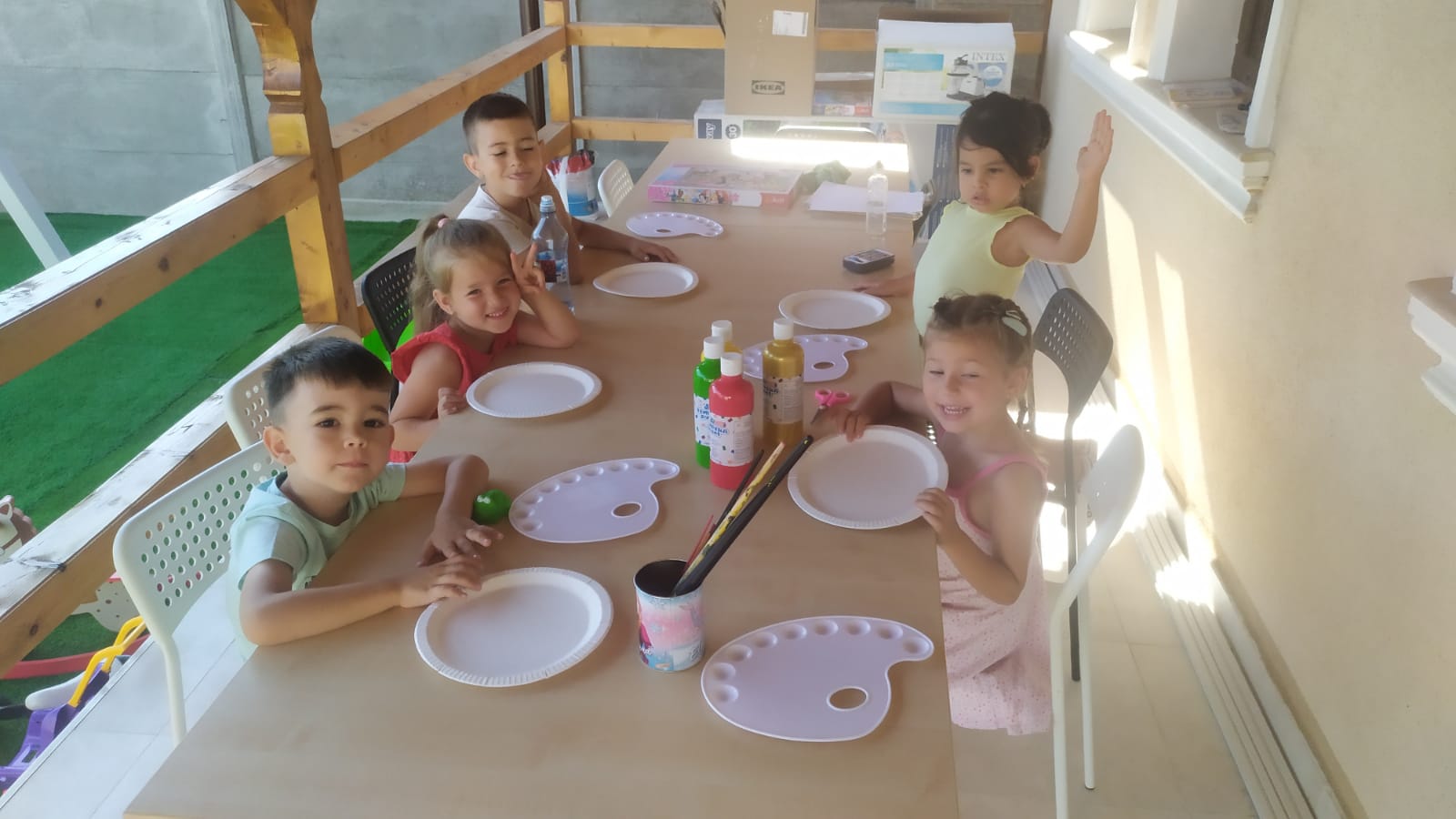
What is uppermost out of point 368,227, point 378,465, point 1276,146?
point 1276,146

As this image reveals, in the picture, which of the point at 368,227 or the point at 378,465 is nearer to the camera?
the point at 378,465

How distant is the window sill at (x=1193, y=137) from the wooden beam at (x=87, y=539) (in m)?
2.05

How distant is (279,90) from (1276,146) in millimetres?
2262

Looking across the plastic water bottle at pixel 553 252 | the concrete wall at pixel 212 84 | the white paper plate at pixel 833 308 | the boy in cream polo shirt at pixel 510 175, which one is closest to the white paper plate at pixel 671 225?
the boy in cream polo shirt at pixel 510 175

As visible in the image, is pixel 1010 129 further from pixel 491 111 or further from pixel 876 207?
pixel 491 111

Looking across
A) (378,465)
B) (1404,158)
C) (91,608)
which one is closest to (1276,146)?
(1404,158)

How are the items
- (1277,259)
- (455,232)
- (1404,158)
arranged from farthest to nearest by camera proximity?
(1277,259) < (455,232) < (1404,158)

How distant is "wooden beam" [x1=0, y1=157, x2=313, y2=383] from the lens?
5.26 feet

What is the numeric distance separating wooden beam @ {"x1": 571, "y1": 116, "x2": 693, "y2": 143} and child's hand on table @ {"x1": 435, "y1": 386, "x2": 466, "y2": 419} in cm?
324

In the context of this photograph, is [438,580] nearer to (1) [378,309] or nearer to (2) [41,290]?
(2) [41,290]

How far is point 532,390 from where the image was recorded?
67.3 inches

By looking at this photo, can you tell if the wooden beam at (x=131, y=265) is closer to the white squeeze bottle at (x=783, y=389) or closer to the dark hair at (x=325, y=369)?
the dark hair at (x=325, y=369)

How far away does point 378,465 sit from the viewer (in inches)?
53.0

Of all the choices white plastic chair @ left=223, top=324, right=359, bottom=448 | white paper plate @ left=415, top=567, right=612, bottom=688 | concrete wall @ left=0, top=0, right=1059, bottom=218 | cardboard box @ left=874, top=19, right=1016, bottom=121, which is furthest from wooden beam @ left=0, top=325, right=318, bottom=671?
concrete wall @ left=0, top=0, right=1059, bottom=218
